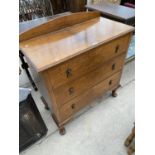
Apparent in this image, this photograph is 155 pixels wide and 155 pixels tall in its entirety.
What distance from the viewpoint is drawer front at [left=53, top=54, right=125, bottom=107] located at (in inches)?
41.4

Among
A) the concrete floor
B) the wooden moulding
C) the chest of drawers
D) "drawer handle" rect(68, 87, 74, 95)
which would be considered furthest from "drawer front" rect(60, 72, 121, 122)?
the wooden moulding

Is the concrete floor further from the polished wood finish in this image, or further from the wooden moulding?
the polished wood finish

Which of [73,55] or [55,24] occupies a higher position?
[55,24]

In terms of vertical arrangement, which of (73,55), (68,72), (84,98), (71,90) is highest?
(73,55)

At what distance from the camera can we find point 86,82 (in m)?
1.18

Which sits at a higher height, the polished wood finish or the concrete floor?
the polished wood finish

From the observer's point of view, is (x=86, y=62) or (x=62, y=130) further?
(x=62, y=130)

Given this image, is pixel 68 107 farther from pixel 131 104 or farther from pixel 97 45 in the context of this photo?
pixel 131 104

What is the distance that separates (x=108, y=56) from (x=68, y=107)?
557 millimetres

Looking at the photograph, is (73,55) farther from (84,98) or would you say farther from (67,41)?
(84,98)

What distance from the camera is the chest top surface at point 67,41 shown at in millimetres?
838

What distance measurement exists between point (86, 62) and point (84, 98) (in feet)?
1.35

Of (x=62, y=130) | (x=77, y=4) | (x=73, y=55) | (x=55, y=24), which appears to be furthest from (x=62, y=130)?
(x=77, y=4)
